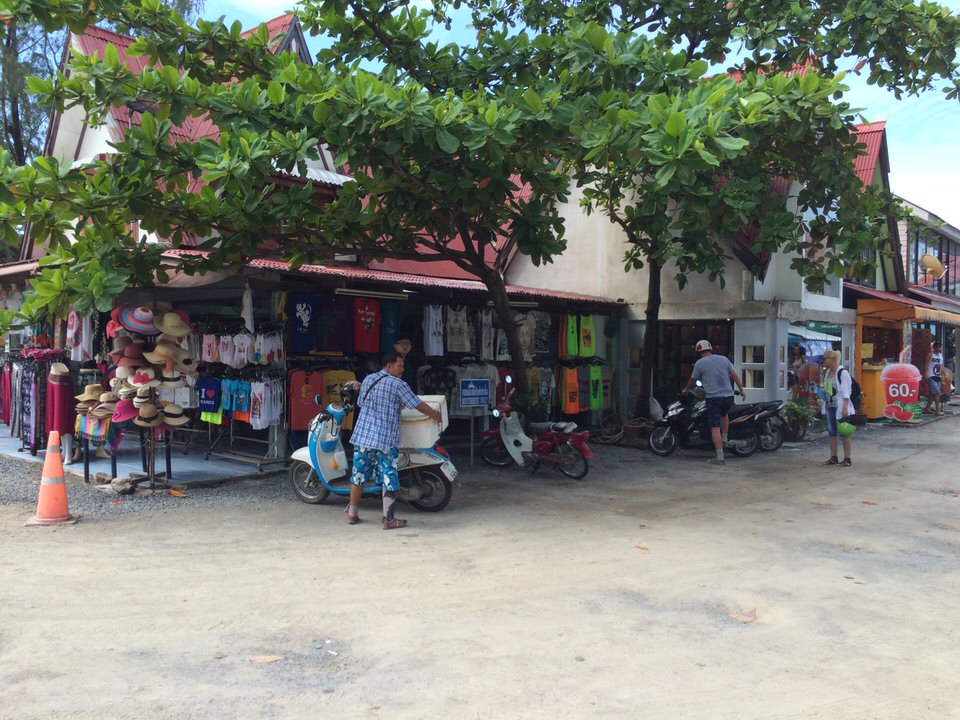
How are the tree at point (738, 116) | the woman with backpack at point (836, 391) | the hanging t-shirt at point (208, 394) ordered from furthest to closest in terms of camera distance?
the woman with backpack at point (836, 391), the hanging t-shirt at point (208, 394), the tree at point (738, 116)

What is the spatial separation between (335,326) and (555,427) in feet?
10.6

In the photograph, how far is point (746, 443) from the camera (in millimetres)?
12961

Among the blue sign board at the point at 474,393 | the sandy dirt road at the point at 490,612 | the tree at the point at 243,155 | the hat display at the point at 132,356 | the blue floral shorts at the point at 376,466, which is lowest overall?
the sandy dirt road at the point at 490,612

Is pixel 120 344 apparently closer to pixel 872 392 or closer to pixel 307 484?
pixel 307 484

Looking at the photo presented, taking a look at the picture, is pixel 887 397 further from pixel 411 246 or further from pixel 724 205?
pixel 411 246

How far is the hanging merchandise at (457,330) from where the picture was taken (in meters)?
12.2

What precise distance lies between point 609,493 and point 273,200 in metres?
5.17

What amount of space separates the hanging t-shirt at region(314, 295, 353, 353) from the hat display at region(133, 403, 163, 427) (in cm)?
232

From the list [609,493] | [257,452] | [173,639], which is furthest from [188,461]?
[173,639]

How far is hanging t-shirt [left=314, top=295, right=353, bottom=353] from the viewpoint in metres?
10.6

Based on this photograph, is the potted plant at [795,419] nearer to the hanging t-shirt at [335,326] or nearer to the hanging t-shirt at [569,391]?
the hanging t-shirt at [569,391]

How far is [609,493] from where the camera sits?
382 inches

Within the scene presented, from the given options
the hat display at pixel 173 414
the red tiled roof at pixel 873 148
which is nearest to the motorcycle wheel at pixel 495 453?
the hat display at pixel 173 414

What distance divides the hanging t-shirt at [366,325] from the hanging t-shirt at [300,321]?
2.35 ft
